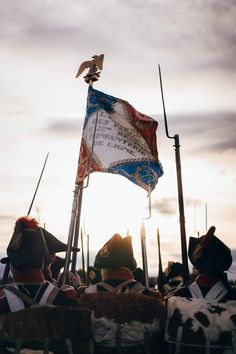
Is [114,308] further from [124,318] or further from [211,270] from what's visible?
[211,270]

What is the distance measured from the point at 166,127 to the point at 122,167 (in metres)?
2.95

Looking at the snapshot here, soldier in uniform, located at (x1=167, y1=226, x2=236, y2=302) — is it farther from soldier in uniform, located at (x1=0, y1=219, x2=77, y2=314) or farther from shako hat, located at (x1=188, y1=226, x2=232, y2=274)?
soldier in uniform, located at (x1=0, y1=219, x2=77, y2=314)

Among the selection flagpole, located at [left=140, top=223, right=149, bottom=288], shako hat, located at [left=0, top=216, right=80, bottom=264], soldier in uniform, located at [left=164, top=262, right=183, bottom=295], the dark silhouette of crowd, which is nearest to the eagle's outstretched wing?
flagpole, located at [left=140, top=223, right=149, bottom=288]

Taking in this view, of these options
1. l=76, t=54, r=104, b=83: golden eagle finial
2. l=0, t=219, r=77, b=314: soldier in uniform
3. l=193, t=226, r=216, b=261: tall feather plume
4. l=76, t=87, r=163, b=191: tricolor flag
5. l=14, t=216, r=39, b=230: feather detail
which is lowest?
l=0, t=219, r=77, b=314: soldier in uniform

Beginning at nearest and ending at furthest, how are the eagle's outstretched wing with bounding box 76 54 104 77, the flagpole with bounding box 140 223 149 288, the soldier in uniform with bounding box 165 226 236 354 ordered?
the soldier in uniform with bounding box 165 226 236 354
the flagpole with bounding box 140 223 149 288
the eagle's outstretched wing with bounding box 76 54 104 77

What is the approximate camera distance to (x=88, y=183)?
24.3 feet

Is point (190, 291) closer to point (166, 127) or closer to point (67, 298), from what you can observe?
point (67, 298)

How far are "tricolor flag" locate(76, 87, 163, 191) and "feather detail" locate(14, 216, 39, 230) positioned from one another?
2.25 m

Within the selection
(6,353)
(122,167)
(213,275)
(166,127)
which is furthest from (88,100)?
(6,353)

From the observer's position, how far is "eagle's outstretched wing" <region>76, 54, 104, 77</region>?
920 cm

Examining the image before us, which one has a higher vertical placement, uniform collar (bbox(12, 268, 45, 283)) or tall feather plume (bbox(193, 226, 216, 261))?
tall feather plume (bbox(193, 226, 216, 261))

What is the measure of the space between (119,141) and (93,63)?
180cm

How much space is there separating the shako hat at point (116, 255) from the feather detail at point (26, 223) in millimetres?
1070

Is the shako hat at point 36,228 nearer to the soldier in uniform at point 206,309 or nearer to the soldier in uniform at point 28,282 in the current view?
the soldier in uniform at point 28,282
